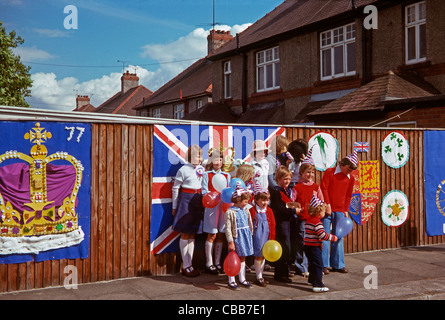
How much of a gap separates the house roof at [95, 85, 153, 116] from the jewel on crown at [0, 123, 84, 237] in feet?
Answer: 132

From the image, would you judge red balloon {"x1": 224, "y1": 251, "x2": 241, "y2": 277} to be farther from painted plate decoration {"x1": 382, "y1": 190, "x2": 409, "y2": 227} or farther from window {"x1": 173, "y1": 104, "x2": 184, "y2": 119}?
window {"x1": 173, "y1": 104, "x2": 184, "y2": 119}

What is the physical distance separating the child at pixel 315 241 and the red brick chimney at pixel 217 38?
2803cm

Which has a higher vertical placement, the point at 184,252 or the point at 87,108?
the point at 87,108

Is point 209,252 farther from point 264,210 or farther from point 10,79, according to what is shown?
point 10,79

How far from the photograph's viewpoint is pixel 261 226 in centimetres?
616

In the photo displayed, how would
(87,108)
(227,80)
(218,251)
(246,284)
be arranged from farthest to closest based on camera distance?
1. (87,108)
2. (227,80)
3. (218,251)
4. (246,284)

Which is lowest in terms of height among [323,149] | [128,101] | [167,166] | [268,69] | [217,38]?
[167,166]

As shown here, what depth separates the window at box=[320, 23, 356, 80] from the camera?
16406 mm

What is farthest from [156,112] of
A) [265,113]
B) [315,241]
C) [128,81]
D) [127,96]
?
[315,241]

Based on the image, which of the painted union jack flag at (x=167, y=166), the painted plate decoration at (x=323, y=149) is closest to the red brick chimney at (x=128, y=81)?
the painted plate decoration at (x=323, y=149)

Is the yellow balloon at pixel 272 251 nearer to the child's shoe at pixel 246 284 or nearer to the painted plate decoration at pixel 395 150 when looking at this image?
the child's shoe at pixel 246 284

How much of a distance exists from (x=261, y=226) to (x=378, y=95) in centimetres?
840

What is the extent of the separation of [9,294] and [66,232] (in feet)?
3.30
